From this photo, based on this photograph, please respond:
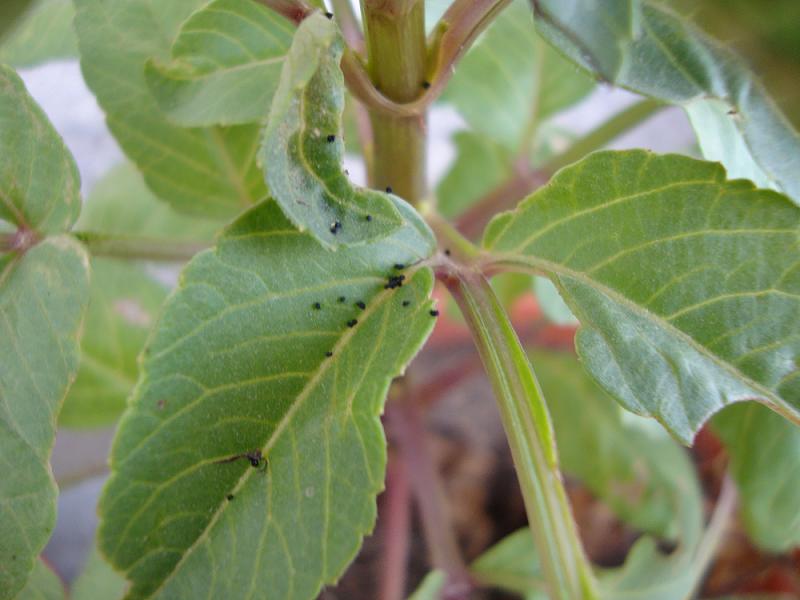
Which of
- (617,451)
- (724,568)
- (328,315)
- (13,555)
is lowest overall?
(724,568)

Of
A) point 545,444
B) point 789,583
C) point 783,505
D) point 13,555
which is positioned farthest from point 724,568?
point 13,555

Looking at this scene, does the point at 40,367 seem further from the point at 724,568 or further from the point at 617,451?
the point at 724,568

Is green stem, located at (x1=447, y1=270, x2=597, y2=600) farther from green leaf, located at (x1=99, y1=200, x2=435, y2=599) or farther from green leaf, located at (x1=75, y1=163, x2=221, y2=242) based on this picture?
green leaf, located at (x1=75, y1=163, x2=221, y2=242)

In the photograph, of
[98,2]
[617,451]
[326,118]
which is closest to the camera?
[326,118]

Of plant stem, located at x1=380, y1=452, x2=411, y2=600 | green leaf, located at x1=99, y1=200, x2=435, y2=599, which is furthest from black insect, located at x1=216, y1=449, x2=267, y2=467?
plant stem, located at x1=380, y1=452, x2=411, y2=600

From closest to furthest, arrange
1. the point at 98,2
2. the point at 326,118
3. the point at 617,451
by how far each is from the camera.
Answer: the point at 326,118 < the point at 98,2 < the point at 617,451

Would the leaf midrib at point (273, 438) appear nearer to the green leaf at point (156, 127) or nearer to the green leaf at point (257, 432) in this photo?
the green leaf at point (257, 432)

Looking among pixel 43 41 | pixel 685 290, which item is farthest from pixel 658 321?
pixel 43 41

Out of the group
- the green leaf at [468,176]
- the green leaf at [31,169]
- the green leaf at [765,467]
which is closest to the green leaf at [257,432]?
the green leaf at [31,169]
